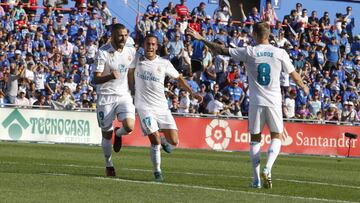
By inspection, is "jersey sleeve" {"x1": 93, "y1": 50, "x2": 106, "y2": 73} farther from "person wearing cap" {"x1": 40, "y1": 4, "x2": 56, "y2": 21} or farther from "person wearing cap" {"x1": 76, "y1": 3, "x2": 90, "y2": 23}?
"person wearing cap" {"x1": 76, "y1": 3, "x2": 90, "y2": 23}

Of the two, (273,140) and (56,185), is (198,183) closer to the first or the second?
(273,140)

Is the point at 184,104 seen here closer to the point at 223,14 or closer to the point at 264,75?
the point at 223,14

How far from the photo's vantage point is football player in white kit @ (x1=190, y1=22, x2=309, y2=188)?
14102 mm

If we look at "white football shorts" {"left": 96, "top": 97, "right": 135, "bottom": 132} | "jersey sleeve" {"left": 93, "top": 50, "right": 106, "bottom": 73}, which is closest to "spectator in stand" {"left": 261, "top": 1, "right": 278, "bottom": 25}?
"white football shorts" {"left": 96, "top": 97, "right": 135, "bottom": 132}

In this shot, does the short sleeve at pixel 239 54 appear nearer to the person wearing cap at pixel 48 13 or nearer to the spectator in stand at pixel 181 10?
the person wearing cap at pixel 48 13

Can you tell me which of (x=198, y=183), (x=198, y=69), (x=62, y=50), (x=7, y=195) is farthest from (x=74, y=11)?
(x=7, y=195)

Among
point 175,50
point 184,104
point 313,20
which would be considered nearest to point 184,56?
point 175,50

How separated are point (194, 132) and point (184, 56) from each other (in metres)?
3.67

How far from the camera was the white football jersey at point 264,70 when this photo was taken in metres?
14.1

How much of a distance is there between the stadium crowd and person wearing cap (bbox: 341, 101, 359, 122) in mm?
36

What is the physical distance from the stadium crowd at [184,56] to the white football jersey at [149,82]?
1536cm

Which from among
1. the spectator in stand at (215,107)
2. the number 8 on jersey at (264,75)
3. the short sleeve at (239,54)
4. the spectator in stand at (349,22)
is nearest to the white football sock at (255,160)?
the number 8 on jersey at (264,75)

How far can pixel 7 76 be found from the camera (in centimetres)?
3116

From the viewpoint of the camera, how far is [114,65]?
50.1ft
